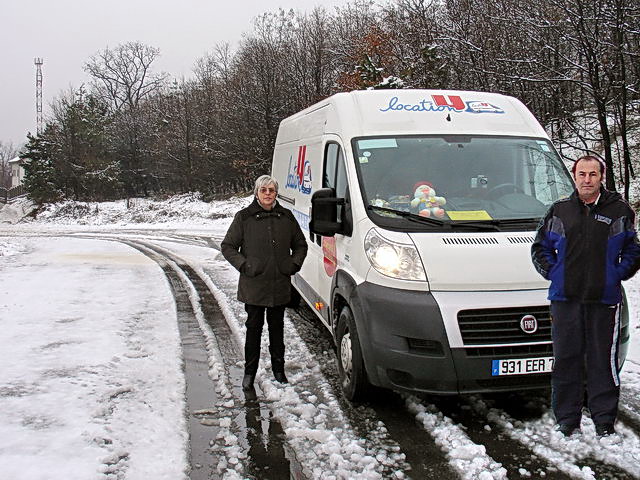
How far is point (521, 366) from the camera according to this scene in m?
4.02

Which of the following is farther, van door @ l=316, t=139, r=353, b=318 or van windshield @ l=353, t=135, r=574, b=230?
van door @ l=316, t=139, r=353, b=318

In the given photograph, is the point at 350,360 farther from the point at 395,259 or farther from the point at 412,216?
the point at 412,216

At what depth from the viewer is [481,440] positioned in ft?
13.3

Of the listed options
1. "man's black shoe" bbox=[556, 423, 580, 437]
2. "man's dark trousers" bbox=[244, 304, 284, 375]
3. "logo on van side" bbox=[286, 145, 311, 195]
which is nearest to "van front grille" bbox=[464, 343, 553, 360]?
"man's black shoe" bbox=[556, 423, 580, 437]

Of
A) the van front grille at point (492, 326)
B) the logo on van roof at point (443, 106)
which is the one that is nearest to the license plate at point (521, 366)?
the van front grille at point (492, 326)

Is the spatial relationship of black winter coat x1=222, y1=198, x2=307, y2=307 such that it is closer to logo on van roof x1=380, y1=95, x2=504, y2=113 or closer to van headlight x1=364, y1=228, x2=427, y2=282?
van headlight x1=364, y1=228, x2=427, y2=282

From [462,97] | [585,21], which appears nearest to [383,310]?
[462,97]

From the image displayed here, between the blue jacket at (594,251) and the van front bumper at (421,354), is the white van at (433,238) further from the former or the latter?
the blue jacket at (594,251)

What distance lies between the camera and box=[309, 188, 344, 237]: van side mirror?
4852 mm

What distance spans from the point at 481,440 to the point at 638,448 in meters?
1.01

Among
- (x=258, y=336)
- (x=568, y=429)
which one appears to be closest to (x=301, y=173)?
(x=258, y=336)

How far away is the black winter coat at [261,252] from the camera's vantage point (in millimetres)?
5055

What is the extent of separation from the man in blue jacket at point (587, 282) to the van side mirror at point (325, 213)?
165 cm

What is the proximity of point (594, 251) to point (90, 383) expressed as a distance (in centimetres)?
431
